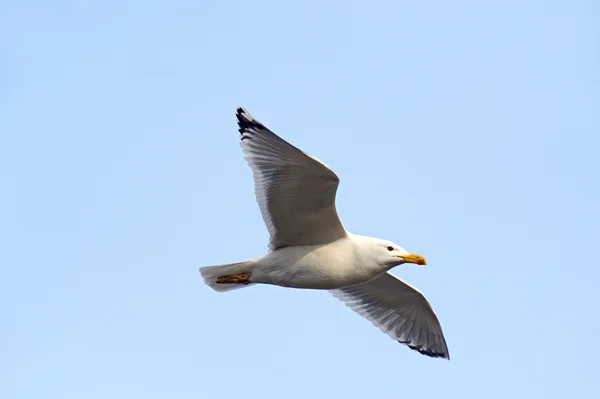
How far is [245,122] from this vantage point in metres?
11.8

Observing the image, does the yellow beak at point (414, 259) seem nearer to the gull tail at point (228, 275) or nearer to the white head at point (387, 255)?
the white head at point (387, 255)

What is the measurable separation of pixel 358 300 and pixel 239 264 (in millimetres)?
2470

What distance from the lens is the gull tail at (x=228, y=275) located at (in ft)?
40.9

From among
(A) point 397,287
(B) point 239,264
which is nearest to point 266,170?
(B) point 239,264

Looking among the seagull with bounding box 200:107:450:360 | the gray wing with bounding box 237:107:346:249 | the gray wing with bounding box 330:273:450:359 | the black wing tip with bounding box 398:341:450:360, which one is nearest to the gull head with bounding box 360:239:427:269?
the seagull with bounding box 200:107:450:360

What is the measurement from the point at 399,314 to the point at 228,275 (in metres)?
2.83

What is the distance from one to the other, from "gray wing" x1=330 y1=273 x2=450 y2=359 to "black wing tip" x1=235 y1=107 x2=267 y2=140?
3.25 meters

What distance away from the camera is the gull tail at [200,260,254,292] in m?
12.5

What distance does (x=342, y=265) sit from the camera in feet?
40.2

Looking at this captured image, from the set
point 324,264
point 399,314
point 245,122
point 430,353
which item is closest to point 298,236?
point 324,264

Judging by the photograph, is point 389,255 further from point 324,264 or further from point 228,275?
point 228,275

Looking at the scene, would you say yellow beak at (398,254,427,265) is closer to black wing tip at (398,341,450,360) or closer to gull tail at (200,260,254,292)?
gull tail at (200,260,254,292)

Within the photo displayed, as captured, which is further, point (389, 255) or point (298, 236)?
point (298, 236)

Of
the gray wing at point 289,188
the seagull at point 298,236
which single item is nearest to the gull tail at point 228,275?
the seagull at point 298,236
